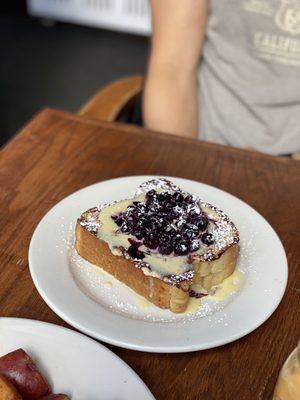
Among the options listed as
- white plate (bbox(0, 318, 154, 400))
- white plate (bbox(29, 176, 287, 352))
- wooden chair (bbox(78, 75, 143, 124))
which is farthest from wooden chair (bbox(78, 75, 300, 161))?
white plate (bbox(0, 318, 154, 400))

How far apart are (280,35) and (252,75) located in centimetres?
13

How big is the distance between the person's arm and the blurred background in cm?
140

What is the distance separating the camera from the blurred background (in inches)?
115

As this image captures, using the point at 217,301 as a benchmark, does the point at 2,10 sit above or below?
below

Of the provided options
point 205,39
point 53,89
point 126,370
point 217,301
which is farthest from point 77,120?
point 53,89

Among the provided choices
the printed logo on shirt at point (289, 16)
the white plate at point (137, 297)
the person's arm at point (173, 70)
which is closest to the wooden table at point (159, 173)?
the white plate at point (137, 297)

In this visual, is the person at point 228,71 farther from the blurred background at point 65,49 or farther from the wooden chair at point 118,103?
the blurred background at point 65,49

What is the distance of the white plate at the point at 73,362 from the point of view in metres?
0.63

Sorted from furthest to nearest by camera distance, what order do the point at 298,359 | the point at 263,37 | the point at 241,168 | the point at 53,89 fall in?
the point at 53,89 → the point at 263,37 → the point at 241,168 → the point at 298,359

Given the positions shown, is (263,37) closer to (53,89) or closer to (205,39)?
(205,39)

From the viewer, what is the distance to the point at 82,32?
3.56 meters

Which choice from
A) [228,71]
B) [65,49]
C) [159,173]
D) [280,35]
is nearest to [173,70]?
[228,71]

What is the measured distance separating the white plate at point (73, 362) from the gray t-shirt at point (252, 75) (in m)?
0.94

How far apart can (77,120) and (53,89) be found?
1.83 metres
